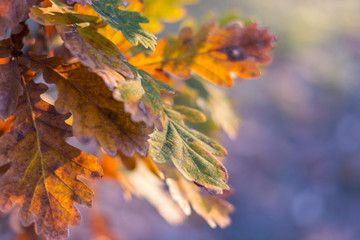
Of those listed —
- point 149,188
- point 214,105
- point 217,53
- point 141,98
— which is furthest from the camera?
point 149,188

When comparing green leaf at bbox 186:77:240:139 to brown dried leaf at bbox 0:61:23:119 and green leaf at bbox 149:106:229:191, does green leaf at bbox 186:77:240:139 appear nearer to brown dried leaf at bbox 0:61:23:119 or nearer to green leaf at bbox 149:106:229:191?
green leaf at bbox 149:106:229:191

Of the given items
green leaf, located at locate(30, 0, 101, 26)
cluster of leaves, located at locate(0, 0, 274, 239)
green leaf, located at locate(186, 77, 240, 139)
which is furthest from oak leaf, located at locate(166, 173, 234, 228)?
green leaf, located at locate(30, 0, 101, 26)

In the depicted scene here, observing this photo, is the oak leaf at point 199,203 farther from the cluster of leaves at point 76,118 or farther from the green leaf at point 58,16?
the green leaf at point 58,16

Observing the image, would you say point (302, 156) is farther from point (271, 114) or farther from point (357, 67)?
point (357, 67)

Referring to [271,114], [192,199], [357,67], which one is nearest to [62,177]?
[192,199]

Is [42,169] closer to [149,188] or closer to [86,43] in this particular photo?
[86,43]

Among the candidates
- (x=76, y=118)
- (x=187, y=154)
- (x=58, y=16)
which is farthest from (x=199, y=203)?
(x=58, y=16)
